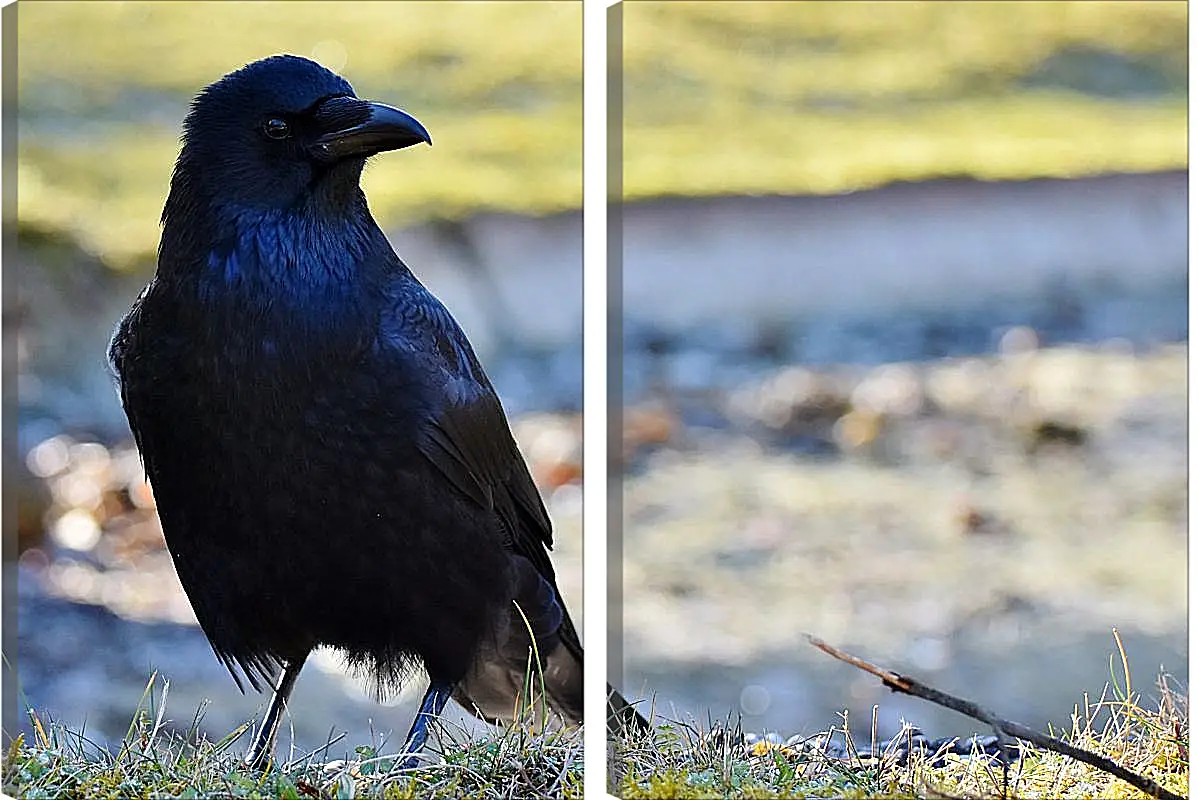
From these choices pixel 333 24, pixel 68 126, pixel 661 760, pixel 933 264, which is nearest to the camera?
pixel 933 264

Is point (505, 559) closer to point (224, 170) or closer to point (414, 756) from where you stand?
point (414, 756)

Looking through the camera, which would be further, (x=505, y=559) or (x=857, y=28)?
(x=505, y=559)

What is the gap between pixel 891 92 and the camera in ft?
7.99

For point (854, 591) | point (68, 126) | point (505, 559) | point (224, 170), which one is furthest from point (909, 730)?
point (68, 126)

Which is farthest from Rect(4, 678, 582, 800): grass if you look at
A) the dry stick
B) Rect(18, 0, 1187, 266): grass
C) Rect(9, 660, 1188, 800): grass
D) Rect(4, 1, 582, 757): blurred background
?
Rect(18, 0, 1187, 266): grass

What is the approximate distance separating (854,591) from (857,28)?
1.03 metres

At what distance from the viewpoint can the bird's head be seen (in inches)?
98.0

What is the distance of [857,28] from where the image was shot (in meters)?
2.47

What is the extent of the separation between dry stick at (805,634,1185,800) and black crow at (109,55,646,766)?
62cm

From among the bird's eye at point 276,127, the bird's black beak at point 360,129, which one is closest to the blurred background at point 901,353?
the bird's black beak at point 360,129

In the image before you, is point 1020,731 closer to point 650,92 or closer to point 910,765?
point 910,765

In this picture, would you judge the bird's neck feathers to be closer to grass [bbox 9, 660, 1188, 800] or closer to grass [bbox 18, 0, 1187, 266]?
grass [bbox 18, 0, 1187, 266]

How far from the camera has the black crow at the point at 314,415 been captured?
8.11ft

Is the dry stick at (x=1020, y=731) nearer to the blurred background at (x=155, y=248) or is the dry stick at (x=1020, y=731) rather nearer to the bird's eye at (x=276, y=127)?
the blurred background at (x=155, y=248)
